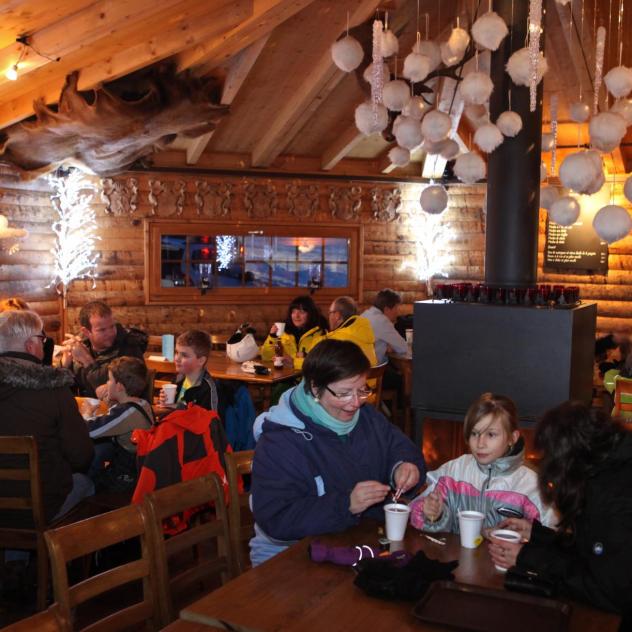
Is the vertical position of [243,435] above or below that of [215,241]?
below

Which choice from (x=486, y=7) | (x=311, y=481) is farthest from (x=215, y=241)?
(x=311, y=481)

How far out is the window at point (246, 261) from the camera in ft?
32.4

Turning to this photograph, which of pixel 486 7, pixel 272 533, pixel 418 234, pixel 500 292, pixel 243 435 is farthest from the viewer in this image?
pixel 418 234

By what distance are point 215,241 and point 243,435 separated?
4.99 m

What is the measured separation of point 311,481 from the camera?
2.92 m

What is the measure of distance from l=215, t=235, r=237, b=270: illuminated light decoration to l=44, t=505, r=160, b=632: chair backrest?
296 inches

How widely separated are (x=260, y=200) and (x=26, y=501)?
6.67 m

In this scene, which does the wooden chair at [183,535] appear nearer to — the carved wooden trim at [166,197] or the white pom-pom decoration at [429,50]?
the white pom-pom decoration at [429,50]

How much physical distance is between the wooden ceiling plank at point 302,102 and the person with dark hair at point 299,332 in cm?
234

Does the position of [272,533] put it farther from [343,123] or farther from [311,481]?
[343,123]

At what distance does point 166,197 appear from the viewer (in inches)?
385

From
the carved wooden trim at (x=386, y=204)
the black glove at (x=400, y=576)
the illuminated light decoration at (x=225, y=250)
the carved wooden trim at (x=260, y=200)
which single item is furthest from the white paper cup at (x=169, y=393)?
the carved wooden trim at (x=386, y=204)

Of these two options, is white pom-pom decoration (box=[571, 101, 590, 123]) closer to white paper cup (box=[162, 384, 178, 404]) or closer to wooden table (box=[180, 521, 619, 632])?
white paper cup (box=[162, 384, 178, 404])

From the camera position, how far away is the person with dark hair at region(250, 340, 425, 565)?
9.15 ft
